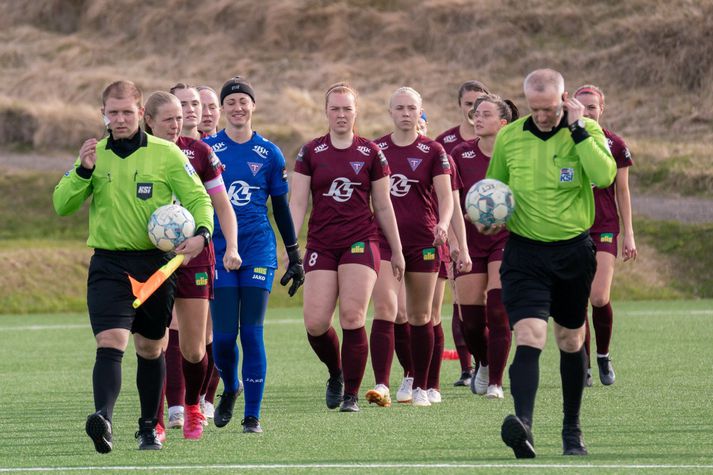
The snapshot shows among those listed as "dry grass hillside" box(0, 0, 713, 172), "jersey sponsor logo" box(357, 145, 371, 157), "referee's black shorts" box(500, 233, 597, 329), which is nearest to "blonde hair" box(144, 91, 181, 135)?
"jersey sponsor logo" box(357, 145, 371, 157)

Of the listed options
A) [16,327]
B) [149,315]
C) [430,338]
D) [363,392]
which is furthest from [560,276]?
[16,327]

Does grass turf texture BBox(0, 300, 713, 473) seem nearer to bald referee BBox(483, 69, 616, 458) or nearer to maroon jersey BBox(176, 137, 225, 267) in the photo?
bald referee BBox(483, 69, 616, 458)

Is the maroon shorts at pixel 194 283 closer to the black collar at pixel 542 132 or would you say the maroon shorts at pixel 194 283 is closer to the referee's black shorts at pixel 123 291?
the referee's black shorts at pixel 123 291

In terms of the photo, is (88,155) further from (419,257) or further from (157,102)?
(419,257)

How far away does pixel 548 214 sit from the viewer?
7.44 metres

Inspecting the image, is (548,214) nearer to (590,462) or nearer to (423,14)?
(590,462)

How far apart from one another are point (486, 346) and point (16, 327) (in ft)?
33.8

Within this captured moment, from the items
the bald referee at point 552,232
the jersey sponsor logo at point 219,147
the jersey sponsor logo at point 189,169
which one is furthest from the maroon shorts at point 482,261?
the jersey sponsor logo at point 189,169


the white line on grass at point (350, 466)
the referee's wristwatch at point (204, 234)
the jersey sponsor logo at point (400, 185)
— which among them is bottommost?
the white line on grass at point (350, 466)

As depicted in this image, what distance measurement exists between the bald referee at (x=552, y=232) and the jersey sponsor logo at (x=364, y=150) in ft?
7.24

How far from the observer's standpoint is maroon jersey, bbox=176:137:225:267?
8312mm

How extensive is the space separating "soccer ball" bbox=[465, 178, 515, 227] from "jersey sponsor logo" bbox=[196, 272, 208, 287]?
169cm

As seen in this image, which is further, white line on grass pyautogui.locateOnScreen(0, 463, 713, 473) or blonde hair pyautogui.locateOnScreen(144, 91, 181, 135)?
blonde hair pyautogui.locateOnScreen(144, 91, 181, 135)

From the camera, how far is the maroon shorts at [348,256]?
381 inches
